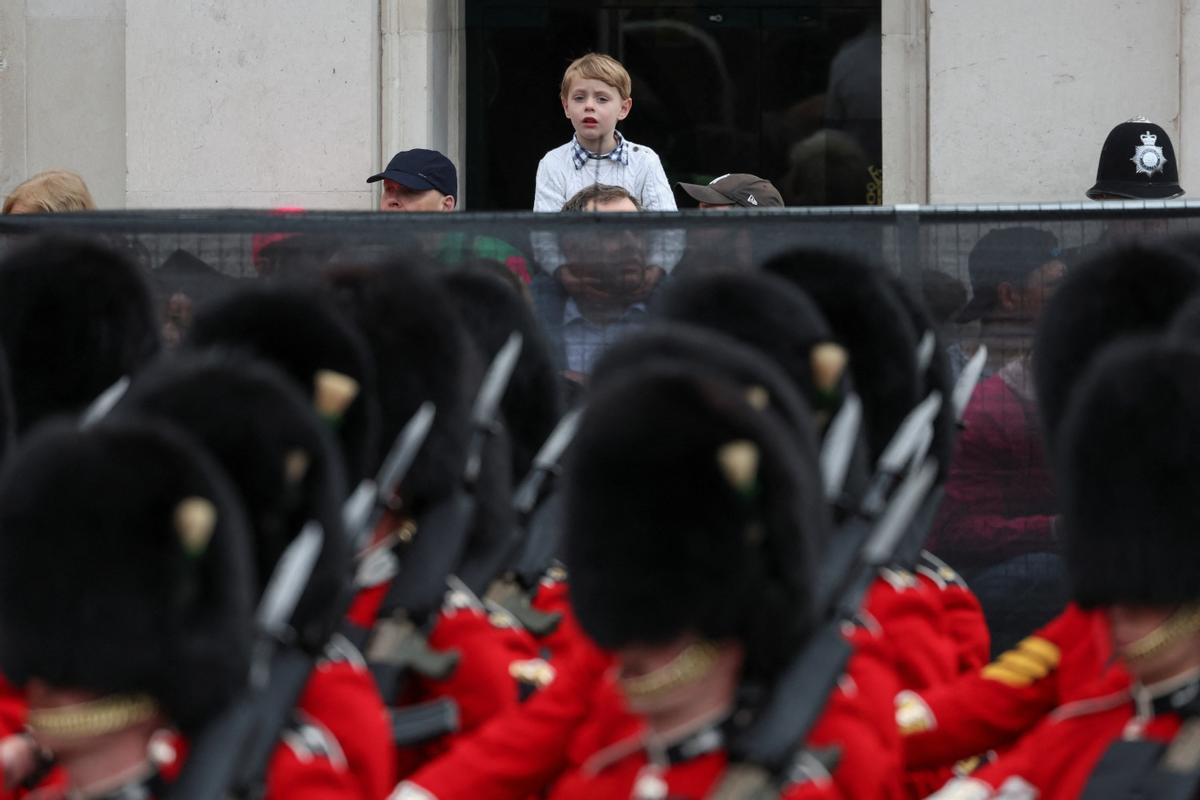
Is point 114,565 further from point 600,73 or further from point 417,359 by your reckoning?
point 600,73

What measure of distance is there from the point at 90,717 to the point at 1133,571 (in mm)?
1542

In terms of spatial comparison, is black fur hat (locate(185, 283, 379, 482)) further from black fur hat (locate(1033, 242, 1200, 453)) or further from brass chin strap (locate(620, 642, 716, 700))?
black fur hat (locate(1033, 242, 1200, 453))

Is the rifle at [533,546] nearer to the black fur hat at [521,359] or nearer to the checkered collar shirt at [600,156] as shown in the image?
the black fur hat at [521,359]

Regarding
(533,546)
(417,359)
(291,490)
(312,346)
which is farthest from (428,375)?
(291,490)

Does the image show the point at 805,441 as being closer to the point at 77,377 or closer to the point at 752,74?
the point at 77,377

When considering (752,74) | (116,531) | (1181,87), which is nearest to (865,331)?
(116,531)

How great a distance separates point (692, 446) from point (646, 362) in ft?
1.52

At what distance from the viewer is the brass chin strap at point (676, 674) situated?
348cm

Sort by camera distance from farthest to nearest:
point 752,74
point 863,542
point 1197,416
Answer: point 752,74 < point 863,542 < point 1197,416

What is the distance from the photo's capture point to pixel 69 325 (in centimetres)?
484

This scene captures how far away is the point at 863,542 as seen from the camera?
4.18m

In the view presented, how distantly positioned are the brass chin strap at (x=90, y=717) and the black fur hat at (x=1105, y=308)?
1.99 meters

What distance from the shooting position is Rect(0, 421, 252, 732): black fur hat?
131 inches

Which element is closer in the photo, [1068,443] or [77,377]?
[1068,443]
